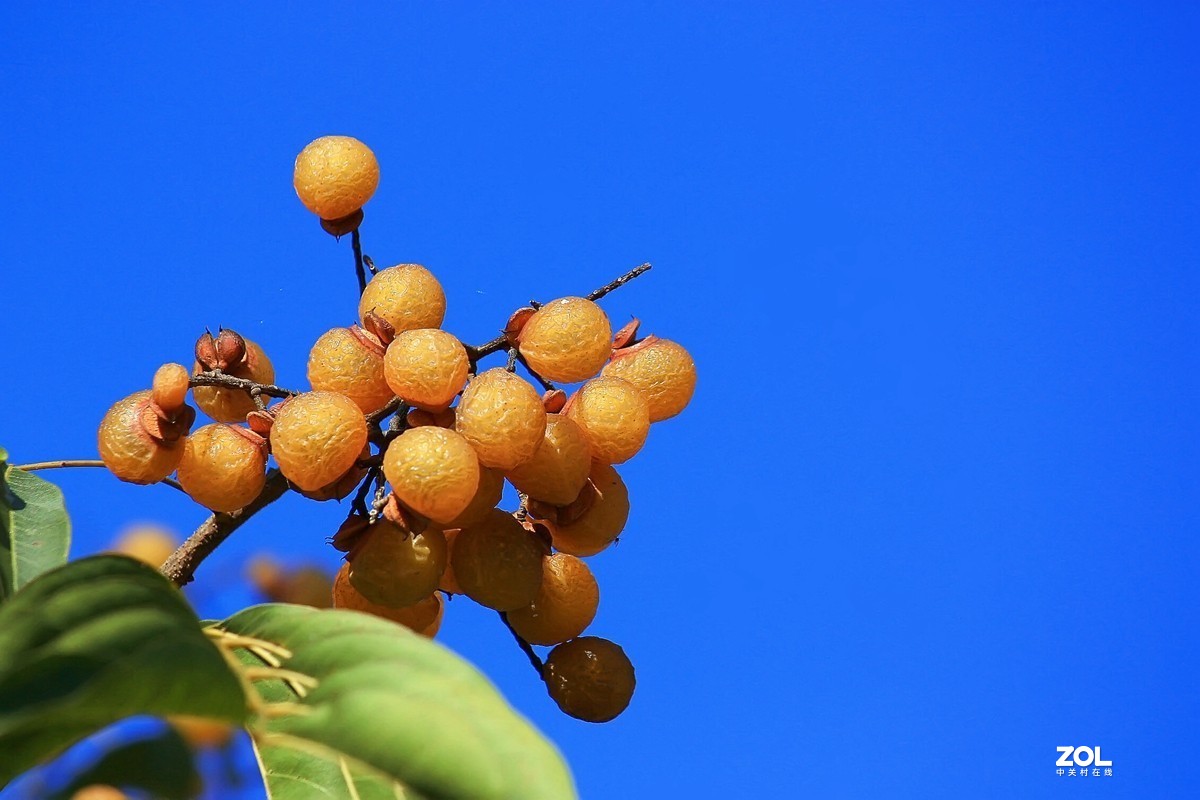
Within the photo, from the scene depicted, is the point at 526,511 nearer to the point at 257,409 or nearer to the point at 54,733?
the point at 257,409

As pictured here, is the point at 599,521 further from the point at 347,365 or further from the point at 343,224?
the point at 343,224

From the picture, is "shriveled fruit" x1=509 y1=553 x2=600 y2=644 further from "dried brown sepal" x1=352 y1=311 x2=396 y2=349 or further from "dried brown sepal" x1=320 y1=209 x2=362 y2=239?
"dried brown sepal" x1=320 y1=209 x2=362 y2=239

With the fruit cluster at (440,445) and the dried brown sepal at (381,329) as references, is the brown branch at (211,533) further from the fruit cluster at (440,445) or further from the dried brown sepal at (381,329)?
the dried brown sepal at (381,329)

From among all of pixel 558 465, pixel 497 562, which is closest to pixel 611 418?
pixel 558 465

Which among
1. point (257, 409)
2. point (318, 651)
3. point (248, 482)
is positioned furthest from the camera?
point (257, 409)

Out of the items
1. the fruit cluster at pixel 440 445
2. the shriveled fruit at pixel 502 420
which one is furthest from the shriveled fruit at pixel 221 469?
the shriveled fruit at pixel 502 420

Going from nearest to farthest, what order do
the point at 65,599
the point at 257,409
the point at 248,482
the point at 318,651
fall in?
1. the point at 65,599
2. the point at 318,651
3. the point at 248,482
4. the point at 257,409

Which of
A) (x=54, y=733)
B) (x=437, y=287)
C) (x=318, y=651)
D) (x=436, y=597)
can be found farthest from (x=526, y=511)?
(x=54, y=733)
